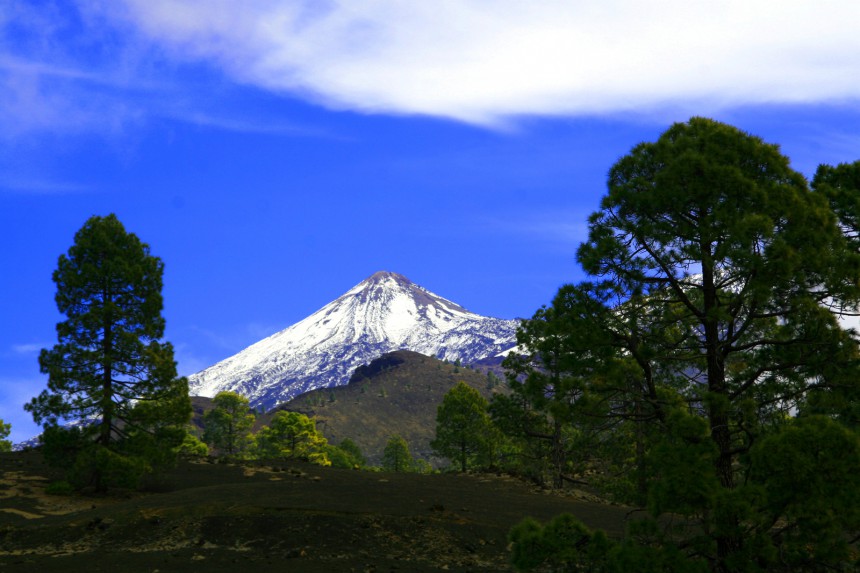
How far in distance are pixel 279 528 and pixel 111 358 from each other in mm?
13776

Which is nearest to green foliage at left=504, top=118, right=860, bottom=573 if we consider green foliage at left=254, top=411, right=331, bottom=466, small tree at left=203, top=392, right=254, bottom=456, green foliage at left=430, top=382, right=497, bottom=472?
green foliage at left=430, top=382, right=497, bottom=472

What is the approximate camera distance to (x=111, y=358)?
3073cm

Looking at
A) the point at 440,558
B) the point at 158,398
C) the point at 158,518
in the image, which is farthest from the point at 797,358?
the point at 158,398

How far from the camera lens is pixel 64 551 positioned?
68.2ft

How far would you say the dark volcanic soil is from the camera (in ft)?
61.1

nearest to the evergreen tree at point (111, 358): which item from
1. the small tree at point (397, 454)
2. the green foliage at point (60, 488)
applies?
the green foliage at point (60, 488)

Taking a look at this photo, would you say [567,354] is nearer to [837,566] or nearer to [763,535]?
[763,535]

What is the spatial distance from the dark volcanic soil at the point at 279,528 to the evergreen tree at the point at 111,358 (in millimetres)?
2561

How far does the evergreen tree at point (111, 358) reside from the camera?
3070cm

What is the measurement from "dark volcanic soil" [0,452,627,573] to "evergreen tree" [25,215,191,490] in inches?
101

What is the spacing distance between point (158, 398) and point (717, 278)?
2510 cm

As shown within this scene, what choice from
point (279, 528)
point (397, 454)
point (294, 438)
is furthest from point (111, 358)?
point (397, 454)

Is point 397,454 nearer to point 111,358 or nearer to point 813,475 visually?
point 111,358

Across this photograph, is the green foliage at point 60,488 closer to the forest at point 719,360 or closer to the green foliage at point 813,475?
the forest at point 719,360
